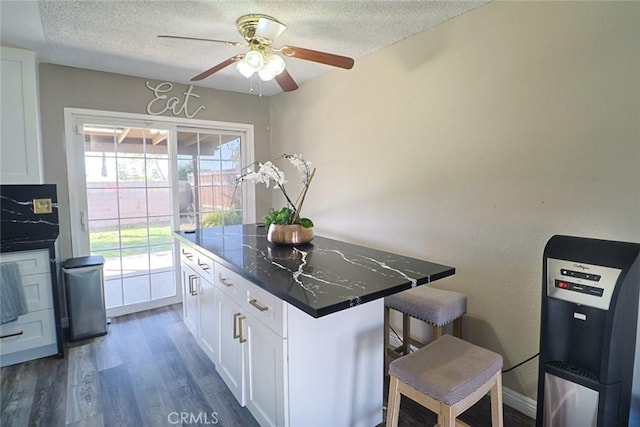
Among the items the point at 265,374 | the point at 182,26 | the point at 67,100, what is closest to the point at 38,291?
the point at 67,100

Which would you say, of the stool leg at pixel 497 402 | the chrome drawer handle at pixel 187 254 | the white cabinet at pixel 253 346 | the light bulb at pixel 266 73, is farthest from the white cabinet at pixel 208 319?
the stool leg at pixel 497 402

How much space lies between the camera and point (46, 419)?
192 cm

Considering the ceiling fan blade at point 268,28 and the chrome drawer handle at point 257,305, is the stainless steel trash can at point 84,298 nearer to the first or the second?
the chrome drawer handle at point 257,305

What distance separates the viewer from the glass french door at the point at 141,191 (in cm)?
319

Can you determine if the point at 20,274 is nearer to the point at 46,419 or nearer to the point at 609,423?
the point at 46,419

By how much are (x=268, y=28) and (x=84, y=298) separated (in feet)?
8.82

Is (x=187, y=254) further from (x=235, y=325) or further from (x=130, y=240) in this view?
(x=130, y=240)

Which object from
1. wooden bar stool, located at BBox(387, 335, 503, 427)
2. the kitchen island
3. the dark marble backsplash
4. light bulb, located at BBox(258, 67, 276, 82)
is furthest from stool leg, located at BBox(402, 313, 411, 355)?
the dark marble backsplash

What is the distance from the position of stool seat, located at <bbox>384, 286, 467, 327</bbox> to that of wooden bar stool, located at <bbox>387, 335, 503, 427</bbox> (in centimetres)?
34

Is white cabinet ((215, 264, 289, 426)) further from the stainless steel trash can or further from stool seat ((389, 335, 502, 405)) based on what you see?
the stainless steel trash can

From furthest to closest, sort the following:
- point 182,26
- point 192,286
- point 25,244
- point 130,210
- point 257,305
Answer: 1. point 130,210
2. point 192,286
3. point 25,244
4. point 182,26
5. point 257,305

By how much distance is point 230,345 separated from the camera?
1.97 m

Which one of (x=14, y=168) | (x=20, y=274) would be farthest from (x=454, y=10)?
(x=20, y=274)

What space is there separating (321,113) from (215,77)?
1126 millimetres
